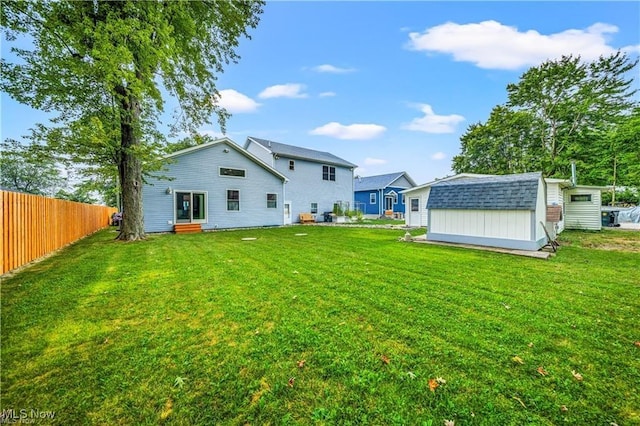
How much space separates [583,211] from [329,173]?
16.2 metres

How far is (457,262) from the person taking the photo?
6.17 metres

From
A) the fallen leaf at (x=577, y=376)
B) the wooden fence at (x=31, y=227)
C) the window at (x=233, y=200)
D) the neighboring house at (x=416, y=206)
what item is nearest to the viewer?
the fallen leaf at (x=577, y=376)

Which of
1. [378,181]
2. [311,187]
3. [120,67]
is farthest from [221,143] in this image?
[378,181]

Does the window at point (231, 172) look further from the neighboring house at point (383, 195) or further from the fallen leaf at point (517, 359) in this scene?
the neighboring house at point (383, 195)

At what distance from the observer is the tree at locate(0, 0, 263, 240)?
721 cm

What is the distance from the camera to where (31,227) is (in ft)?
19.9

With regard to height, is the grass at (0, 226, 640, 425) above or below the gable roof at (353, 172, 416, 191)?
below

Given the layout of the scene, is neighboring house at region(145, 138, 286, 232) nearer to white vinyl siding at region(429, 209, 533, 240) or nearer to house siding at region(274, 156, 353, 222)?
house siding at region(274, 156, 353, 222)

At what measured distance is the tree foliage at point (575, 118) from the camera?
18219 mm

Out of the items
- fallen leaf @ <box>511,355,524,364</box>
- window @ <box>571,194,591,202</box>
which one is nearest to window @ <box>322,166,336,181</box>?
window @ <box>571,194,591,202</box>

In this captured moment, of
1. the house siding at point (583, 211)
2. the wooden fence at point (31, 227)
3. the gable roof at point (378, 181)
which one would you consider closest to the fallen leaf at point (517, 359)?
the wooden fence at point (31, 227)

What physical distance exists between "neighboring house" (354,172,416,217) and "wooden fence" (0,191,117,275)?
23.4m

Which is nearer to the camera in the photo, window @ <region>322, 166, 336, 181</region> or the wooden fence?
the wooden fence

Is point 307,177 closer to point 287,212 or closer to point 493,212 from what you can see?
point 287,212
